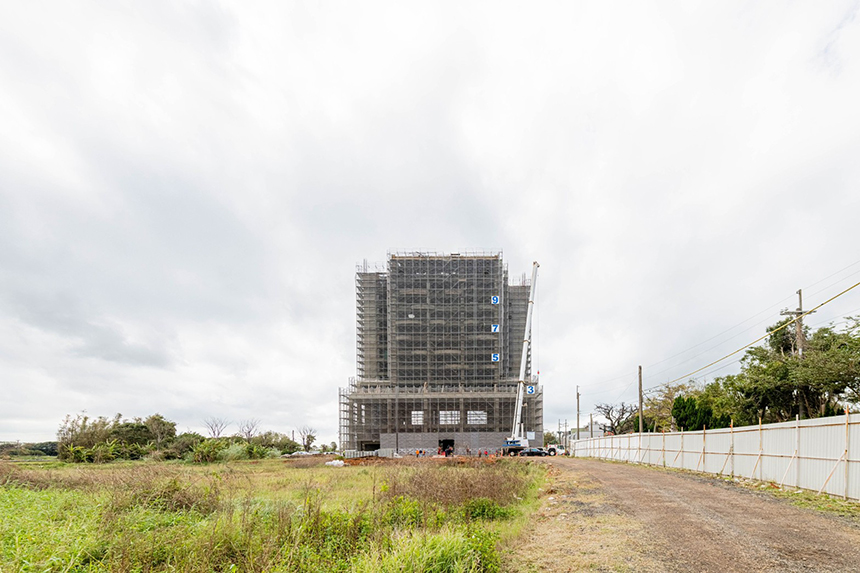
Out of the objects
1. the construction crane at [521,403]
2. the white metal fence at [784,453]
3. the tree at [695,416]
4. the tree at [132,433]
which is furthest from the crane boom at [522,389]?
the tree at [132,433]

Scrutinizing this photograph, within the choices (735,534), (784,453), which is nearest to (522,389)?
(784,453)

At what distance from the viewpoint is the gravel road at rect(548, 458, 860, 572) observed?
7598 mm

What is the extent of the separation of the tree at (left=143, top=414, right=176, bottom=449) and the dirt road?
4313 centimetres

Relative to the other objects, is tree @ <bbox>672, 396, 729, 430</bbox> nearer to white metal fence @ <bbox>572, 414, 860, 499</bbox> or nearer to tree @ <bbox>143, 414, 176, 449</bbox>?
white metal fence @ <bbox>572, 414, 860, 499</bbox>

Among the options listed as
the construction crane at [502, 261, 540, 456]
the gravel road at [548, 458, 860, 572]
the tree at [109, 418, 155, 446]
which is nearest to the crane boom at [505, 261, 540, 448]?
the construction crane at [502, 261, 540, 456]

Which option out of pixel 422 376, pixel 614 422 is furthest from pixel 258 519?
pixel 614 422

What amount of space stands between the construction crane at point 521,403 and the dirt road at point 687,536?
41.6 meters

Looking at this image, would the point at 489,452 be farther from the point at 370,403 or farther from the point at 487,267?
the point at 487,267

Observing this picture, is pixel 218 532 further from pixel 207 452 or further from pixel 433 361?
pixel 433 361

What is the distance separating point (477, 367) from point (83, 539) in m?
66.6

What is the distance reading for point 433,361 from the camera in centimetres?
7288

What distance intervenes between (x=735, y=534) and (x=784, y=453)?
10.8m

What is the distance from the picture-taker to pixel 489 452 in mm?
63969

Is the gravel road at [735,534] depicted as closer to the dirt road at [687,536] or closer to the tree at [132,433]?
the dirt road at [687,536]
